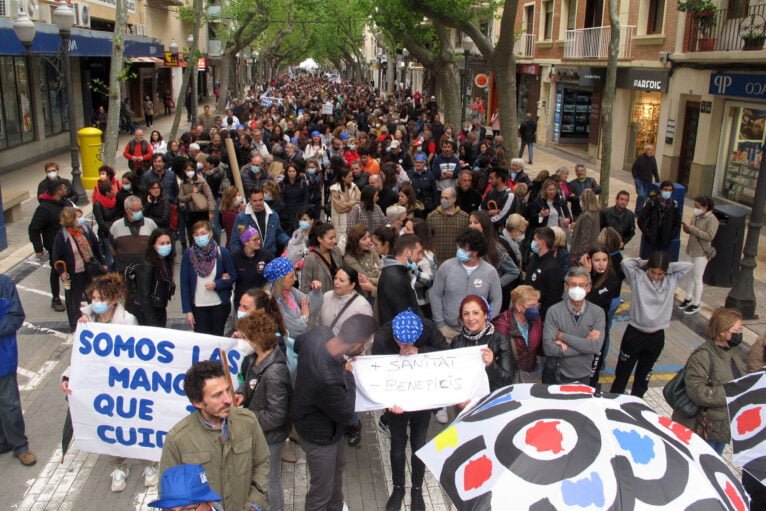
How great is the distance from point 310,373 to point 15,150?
67.7 ft

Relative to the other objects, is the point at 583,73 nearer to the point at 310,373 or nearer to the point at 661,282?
the point at 661,282

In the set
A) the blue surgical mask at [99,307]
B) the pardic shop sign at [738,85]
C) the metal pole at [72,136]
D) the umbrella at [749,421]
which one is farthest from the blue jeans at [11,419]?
the pardic shop sign at [738,85]

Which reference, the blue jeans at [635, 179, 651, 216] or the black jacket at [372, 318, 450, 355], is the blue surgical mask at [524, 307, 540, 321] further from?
the blue jeans at [635, 179, 651, 216]

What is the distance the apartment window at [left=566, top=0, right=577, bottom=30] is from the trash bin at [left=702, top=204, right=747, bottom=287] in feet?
61.8

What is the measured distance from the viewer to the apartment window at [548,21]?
99.4 ft

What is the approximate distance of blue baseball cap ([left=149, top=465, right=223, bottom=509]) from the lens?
119 inches

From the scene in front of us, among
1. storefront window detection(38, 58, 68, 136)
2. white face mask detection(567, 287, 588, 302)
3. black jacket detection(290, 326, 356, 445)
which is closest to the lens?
black jacket detection(290, 326, 356, 445)

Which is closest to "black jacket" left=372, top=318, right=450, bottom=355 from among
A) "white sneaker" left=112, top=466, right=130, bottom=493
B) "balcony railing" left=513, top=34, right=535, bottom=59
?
"white sneaker" left=112, top=466, right=130, bottom=493

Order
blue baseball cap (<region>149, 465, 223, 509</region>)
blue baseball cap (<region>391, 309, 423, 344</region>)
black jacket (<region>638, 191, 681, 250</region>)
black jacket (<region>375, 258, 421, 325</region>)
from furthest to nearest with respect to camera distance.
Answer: black jacket (<region>638, 191, 681, 250</region>)
black jacket (<region>375, 258, 421, 325</region>)
blue baseball cap (<region>391, 309, 423, 344</region>)
blue baseball cap (<region>149, 465, 223, 509</region>)

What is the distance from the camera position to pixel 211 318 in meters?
7.00

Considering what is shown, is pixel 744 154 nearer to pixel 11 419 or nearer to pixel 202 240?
pixel 202 240

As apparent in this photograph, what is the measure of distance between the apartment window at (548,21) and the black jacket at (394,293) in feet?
87.0

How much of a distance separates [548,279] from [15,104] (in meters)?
20.4

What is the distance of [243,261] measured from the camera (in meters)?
7.11
